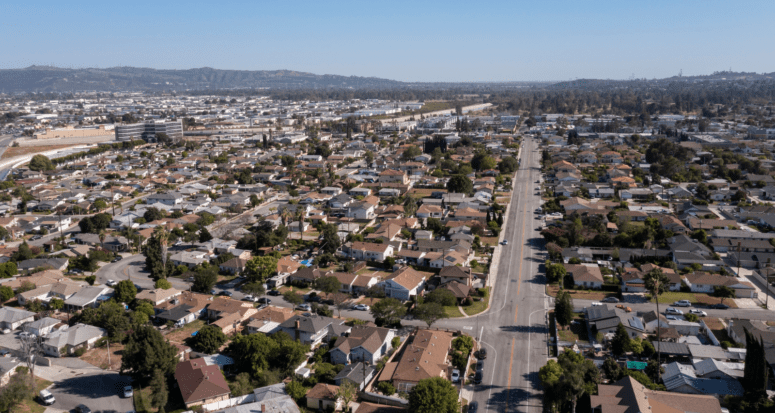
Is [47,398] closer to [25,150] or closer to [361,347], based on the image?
[361,347]

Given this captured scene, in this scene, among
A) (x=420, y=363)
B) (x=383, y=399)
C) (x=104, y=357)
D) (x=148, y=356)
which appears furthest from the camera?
(x=104, y=357)

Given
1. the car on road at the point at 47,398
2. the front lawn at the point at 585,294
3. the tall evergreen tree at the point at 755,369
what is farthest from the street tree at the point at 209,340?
the tall evergreen tree at the point at 755,369

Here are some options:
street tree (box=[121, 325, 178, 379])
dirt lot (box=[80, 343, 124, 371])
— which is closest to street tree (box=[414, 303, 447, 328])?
street tree (box=[121, 325, 178, 379])

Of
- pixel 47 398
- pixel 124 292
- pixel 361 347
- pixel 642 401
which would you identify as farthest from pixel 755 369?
pixel 124 292

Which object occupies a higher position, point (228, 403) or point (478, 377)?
point (478, 377)

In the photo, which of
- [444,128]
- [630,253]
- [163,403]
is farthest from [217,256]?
[444,128]

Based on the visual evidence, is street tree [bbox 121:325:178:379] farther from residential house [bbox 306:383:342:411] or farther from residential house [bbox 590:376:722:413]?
residential house [bbox 590:376:722:413]
